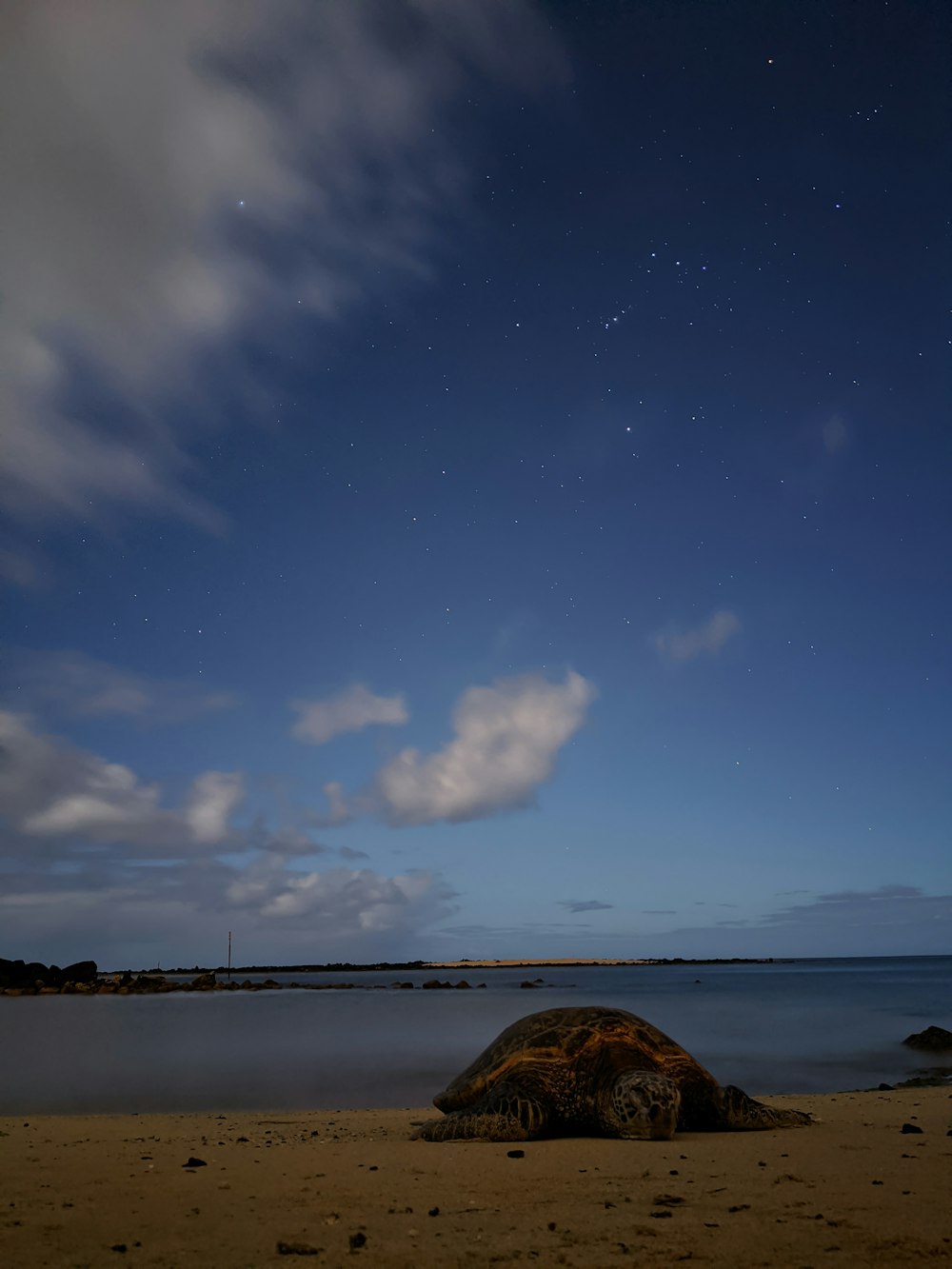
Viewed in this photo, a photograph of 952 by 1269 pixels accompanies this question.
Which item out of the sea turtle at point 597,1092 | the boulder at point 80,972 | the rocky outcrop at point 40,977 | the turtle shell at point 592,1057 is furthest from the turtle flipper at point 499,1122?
the boulder at point 80,972

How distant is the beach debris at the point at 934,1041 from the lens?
21.4 meters

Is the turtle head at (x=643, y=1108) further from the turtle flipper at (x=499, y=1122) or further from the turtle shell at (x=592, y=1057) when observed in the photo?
the turtle flipper at (x=499, y=1122)

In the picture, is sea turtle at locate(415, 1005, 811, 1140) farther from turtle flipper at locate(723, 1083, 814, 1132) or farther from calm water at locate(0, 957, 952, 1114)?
calm water at locate(0, 957, 952, 1114)

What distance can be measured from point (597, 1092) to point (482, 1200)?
346cm

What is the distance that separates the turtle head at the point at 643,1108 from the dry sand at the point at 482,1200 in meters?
0.26

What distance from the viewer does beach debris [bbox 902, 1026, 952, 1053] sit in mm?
21406

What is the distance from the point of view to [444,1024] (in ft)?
112

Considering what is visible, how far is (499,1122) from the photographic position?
8336mm

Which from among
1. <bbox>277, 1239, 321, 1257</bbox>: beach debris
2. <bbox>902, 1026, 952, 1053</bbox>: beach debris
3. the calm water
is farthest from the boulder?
<bbox>277, 1239, 321, 1257</bbox>: beach debris

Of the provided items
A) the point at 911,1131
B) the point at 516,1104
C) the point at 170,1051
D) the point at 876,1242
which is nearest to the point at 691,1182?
the point at 876,1242

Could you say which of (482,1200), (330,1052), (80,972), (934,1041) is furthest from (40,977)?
(482,1200)

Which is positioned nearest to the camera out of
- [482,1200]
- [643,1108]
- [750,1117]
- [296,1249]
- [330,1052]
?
[296,1249]

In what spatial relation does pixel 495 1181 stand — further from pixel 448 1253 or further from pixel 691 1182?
pixel 448 1253

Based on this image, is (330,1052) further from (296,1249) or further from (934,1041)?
(296,1249)
